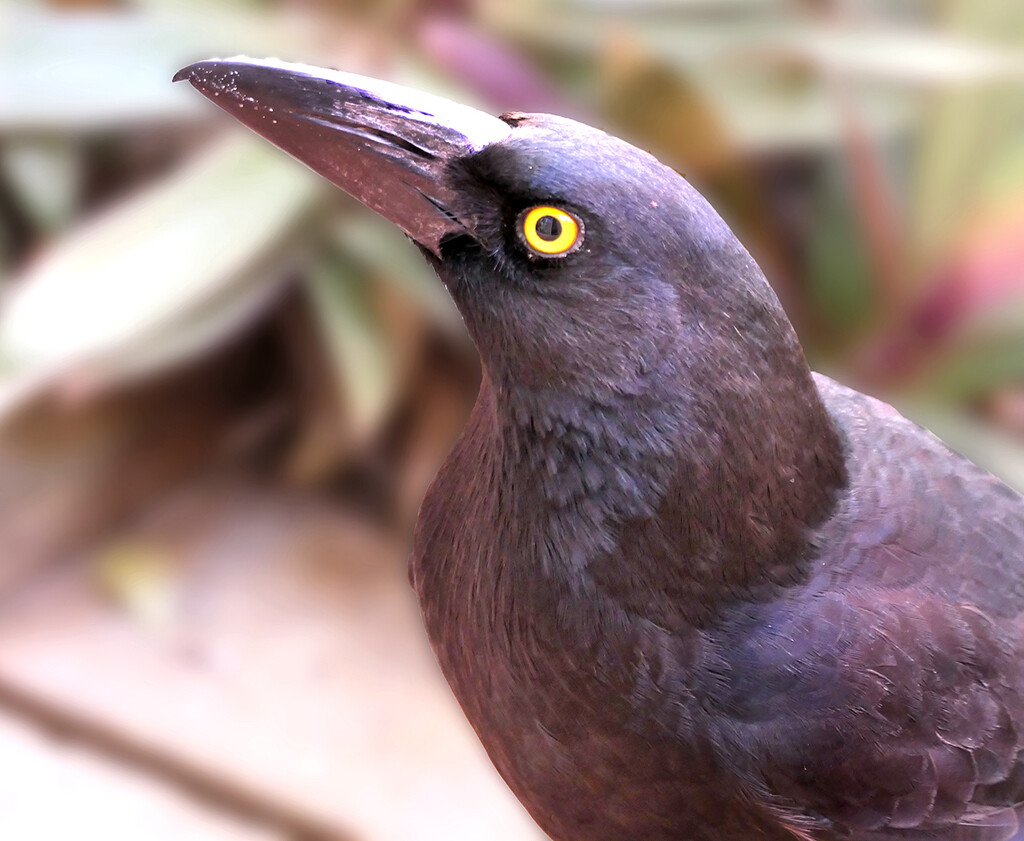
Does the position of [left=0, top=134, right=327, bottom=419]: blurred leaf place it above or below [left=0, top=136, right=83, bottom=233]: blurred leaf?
below

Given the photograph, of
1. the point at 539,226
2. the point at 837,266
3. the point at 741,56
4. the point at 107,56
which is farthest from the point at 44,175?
the point at 539,226

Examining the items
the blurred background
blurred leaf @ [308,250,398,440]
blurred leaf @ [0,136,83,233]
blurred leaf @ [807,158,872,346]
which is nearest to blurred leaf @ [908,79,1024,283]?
Answer: the blurred background

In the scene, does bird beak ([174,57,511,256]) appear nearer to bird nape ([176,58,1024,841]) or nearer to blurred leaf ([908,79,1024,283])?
bird nape ([176,58,1024,841])

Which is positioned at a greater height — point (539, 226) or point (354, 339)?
point (354, 339)

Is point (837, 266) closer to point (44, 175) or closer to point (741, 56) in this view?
point (741, 56)

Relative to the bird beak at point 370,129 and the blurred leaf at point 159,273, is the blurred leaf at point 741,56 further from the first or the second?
the bird beak at point 370,129

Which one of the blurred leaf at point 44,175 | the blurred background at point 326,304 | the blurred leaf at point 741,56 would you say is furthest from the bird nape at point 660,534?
the blurred leaf at point 44,175

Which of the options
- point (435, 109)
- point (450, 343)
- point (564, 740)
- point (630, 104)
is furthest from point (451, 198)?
point (450, 343)
